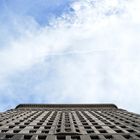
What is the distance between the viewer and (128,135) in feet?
109

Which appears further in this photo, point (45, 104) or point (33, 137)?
point (45, 104)

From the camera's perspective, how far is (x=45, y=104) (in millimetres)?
81312

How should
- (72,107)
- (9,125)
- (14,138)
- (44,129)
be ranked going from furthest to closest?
1. (72,107)
2. (9,125)
3. (44,129)
4. (14,138)

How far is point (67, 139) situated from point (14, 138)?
609 cm

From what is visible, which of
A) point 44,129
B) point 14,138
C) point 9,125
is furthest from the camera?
point 9,125

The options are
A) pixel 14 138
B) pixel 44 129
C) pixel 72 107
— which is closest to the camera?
pixel 14 138

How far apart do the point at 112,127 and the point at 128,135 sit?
22.7 ft

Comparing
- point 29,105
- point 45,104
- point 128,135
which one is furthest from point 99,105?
point 128,135

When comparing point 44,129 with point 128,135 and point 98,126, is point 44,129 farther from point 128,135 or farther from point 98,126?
point 128,135

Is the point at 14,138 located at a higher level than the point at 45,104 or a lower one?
lower

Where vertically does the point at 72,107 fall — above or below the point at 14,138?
above

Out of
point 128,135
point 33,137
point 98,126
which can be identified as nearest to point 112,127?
point 98,126

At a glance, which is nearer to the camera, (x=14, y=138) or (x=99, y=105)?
(x=14, y=138)

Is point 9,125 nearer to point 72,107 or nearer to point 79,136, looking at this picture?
point 79,136
